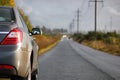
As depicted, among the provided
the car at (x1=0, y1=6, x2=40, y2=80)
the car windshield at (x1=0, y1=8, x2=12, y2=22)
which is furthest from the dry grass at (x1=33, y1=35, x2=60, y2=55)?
the car at (x1=0, y1=6, x2=40, y2=80)

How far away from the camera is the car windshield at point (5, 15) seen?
8.35m

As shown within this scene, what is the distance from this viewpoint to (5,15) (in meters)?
8.63

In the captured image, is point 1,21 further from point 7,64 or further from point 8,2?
point 8,2

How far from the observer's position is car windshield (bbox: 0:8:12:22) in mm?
8352

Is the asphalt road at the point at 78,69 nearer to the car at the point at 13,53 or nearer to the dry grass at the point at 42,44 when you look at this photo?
the car at the point at 13,53

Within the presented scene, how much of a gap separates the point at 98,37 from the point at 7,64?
295 ft

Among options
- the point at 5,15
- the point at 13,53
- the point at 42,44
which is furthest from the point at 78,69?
the point at 42,44

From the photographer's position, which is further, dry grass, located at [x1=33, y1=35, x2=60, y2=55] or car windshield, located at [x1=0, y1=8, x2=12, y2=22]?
dry grass, located at [x1=33, y1=35, x2=60, y2=55]

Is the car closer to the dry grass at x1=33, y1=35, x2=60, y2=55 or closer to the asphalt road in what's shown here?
the asphalt road

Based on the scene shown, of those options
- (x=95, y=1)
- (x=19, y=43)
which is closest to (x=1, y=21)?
(x=19, y=43)

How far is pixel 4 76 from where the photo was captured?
7691 mm

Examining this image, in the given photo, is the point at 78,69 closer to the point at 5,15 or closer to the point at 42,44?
the point at 5,15

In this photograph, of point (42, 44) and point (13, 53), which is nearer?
point (13, 53)

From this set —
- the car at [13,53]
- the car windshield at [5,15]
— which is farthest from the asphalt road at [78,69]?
the car at [13,53]
